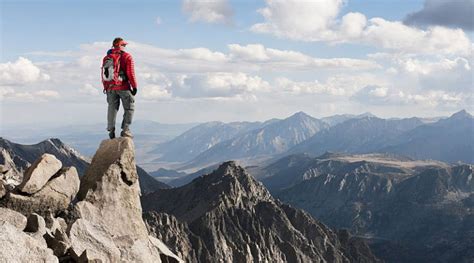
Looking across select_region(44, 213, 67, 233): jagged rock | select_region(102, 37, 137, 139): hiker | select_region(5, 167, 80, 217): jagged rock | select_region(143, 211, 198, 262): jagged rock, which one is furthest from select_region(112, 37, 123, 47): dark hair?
select_region(143, 211, 198, 262): jagged rock

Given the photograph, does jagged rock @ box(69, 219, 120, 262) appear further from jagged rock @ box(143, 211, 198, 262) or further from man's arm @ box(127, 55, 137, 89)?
jagged rock @ box(143, 211, 198, 262)

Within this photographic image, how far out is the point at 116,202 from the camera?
21031 mm

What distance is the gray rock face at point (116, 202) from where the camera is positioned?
18172mm

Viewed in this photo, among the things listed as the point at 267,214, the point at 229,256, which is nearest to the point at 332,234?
the point at 267,214

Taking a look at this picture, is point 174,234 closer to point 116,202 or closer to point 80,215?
point 116,202

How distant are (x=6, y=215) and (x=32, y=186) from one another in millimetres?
3618

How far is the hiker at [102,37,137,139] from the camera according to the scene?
21219mm

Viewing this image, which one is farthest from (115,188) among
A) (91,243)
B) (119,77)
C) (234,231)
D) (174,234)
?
(234,231)

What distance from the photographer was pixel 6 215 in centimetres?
1597

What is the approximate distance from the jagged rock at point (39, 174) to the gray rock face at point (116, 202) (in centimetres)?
139

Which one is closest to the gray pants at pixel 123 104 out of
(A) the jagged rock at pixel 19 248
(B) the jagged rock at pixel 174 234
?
(A) the jagged rock at pixel 19 248

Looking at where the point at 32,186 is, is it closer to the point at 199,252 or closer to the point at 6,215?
the point at 6,215

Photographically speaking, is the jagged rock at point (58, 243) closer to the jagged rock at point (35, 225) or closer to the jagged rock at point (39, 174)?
the jagged rock at point (35, 225)

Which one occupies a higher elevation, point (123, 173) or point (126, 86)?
point (126, 86)
